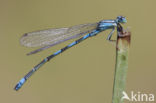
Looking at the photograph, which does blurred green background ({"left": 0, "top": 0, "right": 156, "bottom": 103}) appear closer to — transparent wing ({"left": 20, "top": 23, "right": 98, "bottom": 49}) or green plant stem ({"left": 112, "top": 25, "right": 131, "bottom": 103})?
transparent wing ({"left": 20, "top": 23, "right": 98, "bottom": 49})

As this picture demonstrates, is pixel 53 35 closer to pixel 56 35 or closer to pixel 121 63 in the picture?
pixel 56 35

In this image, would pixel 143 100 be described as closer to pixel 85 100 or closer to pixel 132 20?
pixel 85 100

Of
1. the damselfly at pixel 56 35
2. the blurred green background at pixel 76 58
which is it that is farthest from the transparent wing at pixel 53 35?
the blurred green background at pixel 76 58

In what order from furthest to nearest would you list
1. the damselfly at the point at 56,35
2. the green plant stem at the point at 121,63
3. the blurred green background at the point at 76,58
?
1. the blurred green background at the point at 76,58
2. the damselfly at the point at 56,35
3. the green plant stem at the point at 121,63

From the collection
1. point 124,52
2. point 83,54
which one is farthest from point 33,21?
point 124,52

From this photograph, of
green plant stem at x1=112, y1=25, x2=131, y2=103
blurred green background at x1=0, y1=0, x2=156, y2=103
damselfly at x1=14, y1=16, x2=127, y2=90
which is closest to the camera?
green plant stem at x1=112, y1=25, x2=131, y2=103

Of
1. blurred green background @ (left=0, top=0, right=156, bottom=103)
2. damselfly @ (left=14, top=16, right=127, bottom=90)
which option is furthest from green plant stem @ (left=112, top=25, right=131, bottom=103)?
blurred green background @ (left=0, top=0, right=156, bottom=103)

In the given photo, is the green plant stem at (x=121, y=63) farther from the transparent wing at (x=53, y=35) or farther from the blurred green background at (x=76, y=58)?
the blurred green background at (x=76, y=58)
